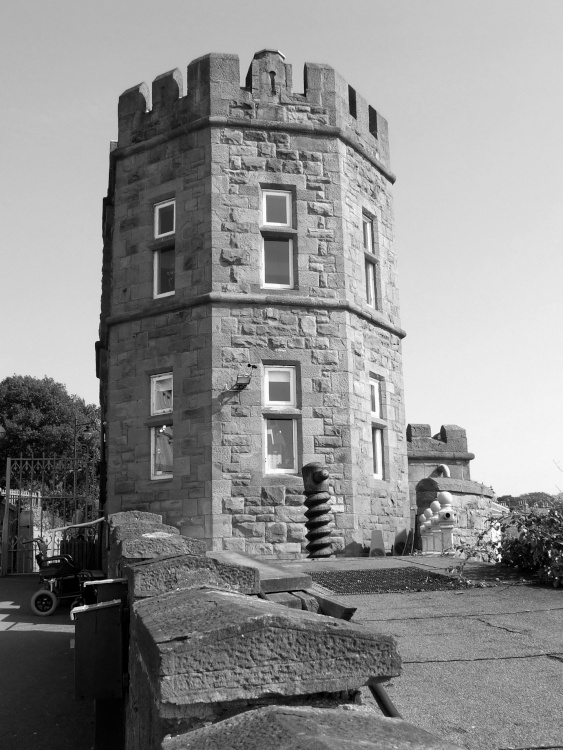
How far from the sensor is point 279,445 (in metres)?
13.3

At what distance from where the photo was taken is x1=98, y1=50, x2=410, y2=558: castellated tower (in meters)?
13.0

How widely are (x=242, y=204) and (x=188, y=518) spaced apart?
520cm

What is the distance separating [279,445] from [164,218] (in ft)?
15.0

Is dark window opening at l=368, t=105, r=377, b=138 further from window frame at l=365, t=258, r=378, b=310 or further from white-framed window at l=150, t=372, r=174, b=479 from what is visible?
white-framed window at l=150, t=372, r=174, b=479

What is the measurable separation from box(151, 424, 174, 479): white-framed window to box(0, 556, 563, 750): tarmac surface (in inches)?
171

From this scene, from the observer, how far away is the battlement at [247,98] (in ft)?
46.3

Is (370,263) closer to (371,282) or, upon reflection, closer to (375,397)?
(371,282)

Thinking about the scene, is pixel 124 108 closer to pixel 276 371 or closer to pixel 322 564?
pixel 276 371

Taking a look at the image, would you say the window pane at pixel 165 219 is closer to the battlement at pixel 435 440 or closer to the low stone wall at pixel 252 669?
the battlement at pixel 435 440

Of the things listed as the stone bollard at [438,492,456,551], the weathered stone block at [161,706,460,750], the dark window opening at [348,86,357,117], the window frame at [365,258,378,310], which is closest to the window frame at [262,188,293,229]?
the window frame at [365,258,378,310]

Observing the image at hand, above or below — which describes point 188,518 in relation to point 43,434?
below

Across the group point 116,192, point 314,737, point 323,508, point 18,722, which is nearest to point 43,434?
point 116,192

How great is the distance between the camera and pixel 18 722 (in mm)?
6258

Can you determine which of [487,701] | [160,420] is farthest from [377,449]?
[487,701]
